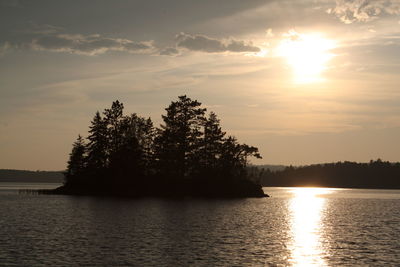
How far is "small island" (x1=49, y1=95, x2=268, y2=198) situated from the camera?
5113 inches

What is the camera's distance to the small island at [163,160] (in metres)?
130

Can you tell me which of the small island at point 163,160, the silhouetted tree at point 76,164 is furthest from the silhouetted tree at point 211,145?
the silhouetted tree at point 76,164

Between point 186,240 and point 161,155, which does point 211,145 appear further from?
point 186,240

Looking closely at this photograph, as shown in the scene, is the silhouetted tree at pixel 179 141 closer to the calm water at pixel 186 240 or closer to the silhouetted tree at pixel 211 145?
the silhouetted tree at pixel 211 145

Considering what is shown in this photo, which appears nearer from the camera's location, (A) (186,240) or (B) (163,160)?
(A) (186,240)

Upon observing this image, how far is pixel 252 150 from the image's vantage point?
139m

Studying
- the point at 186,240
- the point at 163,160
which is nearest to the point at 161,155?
the point at 163,160

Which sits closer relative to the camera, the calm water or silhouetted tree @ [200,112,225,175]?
the calm water

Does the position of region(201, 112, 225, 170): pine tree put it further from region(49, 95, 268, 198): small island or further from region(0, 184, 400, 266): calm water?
region(0, 184, 400, 266): calm water

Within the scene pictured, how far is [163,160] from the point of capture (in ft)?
426

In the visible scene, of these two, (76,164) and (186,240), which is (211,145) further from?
(186,240)

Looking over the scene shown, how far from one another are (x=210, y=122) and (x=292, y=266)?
98189 mm

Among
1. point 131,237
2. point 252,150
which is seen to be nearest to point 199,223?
point 131,237

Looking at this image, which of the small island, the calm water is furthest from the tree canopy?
the calm water
